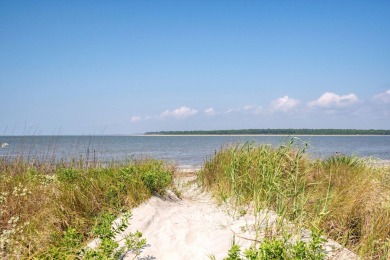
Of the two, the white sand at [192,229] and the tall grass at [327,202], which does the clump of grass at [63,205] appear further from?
the tall grass at [327,202]

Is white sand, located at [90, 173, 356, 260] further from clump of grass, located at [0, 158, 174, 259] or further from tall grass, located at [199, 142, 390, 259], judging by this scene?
clump of grass, located at [0, 158, 174, 259]

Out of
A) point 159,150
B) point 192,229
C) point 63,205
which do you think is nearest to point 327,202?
point 192,229

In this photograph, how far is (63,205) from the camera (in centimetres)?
534

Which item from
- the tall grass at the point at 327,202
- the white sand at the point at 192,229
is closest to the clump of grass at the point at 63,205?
the white sand at the point at 192,229

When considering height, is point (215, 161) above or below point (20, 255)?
above

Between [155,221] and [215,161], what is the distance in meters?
3.26

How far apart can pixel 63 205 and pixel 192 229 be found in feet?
6.99

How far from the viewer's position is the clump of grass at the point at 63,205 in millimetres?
4543

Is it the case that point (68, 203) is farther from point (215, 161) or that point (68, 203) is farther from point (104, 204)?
point (215, 161)

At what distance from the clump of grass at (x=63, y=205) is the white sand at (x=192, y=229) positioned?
1.34 feet

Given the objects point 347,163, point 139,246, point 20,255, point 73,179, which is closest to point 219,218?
point 139,246

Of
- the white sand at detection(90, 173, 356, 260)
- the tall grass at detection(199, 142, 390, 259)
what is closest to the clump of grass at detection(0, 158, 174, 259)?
the white sand at detection(90, 173, 356, 260)

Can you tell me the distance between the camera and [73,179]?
275 inches

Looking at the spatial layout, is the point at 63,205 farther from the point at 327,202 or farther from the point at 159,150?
the point at 159,150
